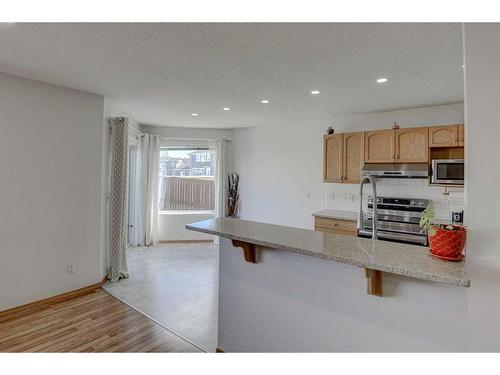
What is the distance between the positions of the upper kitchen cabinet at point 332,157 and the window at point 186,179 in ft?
8.78

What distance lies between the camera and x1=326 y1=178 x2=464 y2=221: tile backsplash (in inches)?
146

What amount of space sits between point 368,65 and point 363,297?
1.92 metres

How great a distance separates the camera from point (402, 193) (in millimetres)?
4059

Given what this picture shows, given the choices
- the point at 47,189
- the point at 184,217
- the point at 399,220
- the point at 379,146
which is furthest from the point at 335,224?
the point at 47,189

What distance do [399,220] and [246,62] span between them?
2856 mm

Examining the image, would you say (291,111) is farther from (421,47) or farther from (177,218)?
(177,218)

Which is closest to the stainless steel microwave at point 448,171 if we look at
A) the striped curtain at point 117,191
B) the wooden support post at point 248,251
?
the wooden support post at point 248,251

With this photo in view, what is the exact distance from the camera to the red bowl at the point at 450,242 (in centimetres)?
127

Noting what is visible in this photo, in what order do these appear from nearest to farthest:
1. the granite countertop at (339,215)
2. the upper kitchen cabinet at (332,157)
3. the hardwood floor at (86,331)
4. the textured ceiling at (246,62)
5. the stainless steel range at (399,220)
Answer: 1. the textured ceiling at (246,62)
2. the hardwood floor at (86,331)
3. the stainless steel range at (399,220)
4. the granite countertop at (339,215)
5. the upper kitchen cabinet at (332,157)

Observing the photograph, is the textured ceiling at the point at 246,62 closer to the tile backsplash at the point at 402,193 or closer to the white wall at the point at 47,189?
the white wall at the point at 47,189

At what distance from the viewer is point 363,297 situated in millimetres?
1583

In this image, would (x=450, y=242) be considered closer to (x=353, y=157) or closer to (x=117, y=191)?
(x=353, y=157)
